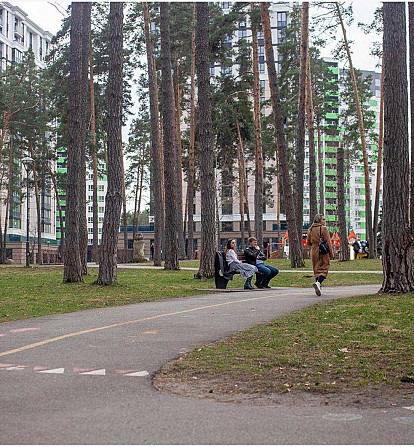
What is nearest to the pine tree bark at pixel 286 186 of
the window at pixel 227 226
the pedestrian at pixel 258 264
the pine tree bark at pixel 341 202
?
the pine tree bark at pixel 341 202

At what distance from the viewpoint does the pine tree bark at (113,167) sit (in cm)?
1898

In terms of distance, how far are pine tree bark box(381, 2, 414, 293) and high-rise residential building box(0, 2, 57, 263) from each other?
82060 mm

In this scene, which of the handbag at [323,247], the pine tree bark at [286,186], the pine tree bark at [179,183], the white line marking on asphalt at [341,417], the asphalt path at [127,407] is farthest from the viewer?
the pine tree bark at [179,183]

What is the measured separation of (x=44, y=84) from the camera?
5578 centimetres

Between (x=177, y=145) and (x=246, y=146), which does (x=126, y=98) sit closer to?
(x=177, y=145)

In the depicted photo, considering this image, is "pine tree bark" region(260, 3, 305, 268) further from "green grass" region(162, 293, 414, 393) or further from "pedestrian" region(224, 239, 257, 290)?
"green grass" region(162, 293, 414, 393)

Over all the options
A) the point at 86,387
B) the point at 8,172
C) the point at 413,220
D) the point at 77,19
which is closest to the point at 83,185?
the point at 77,19

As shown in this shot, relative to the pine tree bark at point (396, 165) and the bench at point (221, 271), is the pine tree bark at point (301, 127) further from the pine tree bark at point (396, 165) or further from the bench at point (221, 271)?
the pine tree bark at point (396, 165)

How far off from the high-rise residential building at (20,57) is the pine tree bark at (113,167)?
7528 cm

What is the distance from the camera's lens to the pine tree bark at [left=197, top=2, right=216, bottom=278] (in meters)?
21.5

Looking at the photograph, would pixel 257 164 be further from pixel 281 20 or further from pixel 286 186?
pixel 281 20

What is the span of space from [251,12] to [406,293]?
26007 millimetres

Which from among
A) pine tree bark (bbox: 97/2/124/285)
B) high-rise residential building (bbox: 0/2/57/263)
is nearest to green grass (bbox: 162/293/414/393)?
pine tree bark (bbox: 97/2/124/285)

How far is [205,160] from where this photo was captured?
2183cm
